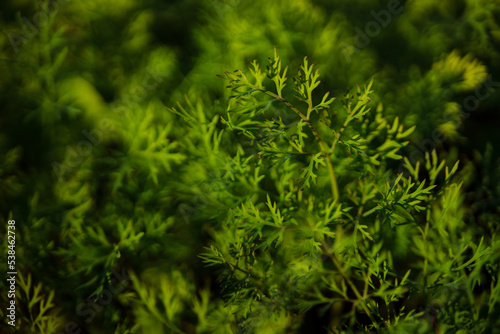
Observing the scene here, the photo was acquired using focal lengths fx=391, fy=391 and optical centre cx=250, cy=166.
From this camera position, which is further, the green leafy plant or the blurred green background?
the blurred green background

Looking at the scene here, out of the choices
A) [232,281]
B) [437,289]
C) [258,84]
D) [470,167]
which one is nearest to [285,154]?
[258,84]

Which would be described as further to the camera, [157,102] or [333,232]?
[157,102]

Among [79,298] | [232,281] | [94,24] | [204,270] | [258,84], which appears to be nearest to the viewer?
[258,84]

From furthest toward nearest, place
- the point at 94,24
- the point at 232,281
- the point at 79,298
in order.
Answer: the point at 94,24 → the point at 79,298 → the point at 232,281

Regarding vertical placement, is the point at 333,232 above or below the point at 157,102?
above

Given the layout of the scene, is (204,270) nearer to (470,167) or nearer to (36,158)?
(36,158)

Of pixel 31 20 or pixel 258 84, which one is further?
pixel 31 20

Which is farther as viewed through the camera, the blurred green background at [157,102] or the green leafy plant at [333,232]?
the blurred green background at [157,102]

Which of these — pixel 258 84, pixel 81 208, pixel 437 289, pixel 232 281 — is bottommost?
pixel 81 208
